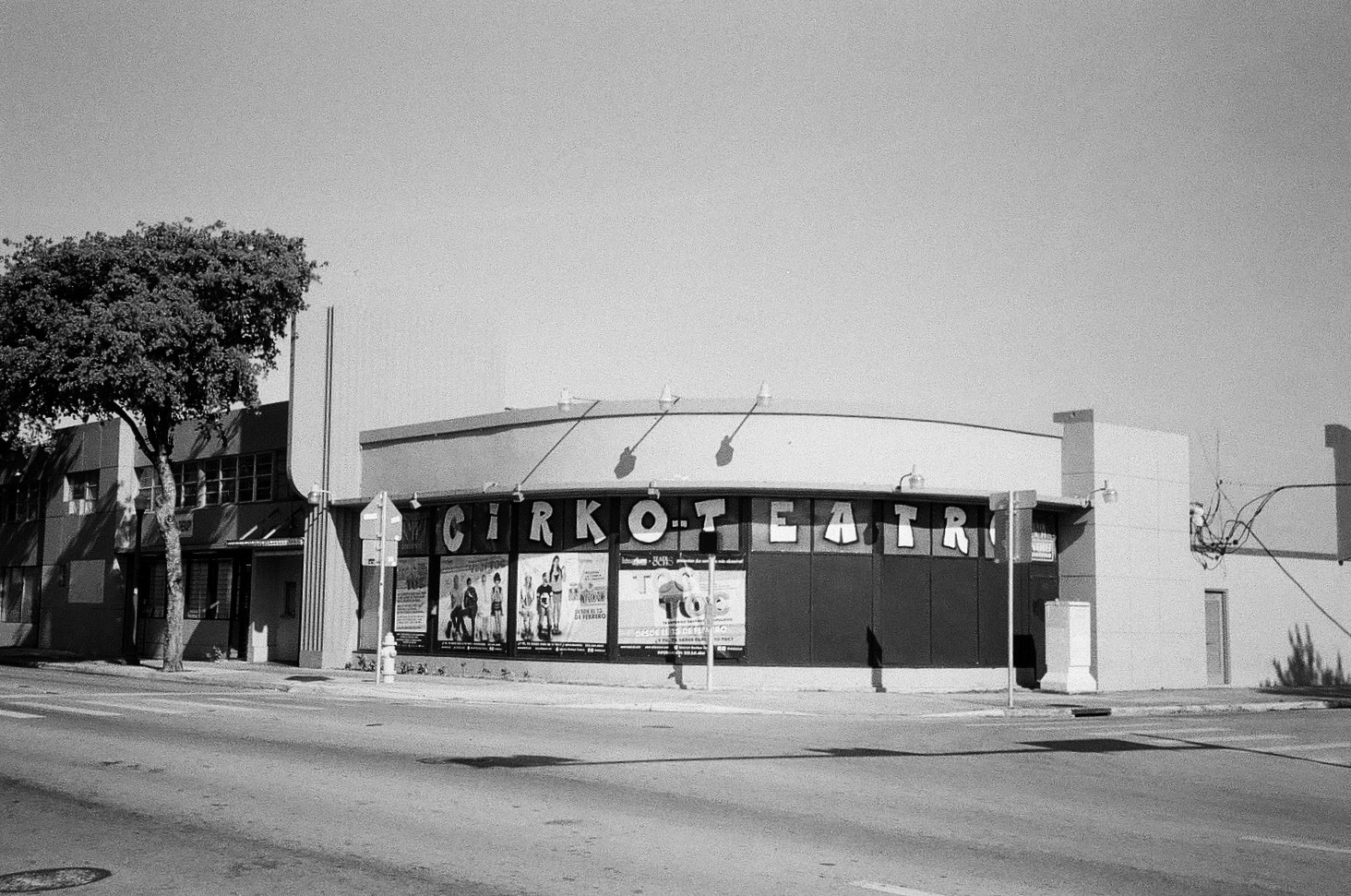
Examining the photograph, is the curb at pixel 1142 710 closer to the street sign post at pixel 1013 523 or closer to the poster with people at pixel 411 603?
the street sign post at pixel 1013 523

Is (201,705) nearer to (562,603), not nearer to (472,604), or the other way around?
(562,603)

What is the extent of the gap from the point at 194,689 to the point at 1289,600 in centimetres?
2667

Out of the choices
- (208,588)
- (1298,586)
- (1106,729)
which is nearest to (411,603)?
(208,588)

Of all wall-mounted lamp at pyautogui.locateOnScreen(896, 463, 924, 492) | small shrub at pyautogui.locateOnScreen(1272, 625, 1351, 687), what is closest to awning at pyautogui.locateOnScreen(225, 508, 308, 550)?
wall-mounted lamp at pyautogui.locateOnScreen(896, 463, 924, 492)

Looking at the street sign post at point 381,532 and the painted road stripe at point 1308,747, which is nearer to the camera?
the painted road stripe at point 1308,747

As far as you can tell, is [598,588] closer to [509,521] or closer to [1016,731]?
[509,521]

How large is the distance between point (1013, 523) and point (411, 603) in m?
15.4

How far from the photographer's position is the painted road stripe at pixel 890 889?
790 cm

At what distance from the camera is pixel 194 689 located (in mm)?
27609

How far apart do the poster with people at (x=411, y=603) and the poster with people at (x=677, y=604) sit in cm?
616

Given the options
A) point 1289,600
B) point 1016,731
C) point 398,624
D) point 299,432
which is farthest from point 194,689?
point 1289,600

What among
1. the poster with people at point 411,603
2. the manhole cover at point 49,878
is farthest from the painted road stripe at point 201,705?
the manhole cover at point 49,878

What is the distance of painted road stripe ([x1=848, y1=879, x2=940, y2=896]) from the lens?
7898 millimetres

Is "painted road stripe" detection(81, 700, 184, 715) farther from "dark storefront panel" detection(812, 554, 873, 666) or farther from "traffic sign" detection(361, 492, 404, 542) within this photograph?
"dark storefront panel" detection(812, 554, 873, 666)
